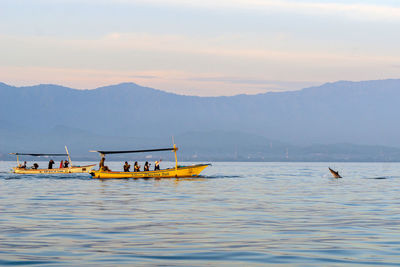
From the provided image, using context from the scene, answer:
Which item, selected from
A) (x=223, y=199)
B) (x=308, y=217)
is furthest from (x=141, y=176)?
(x=308, y=217)

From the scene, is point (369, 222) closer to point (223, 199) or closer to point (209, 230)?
point (209, 230)

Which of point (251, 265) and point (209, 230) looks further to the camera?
point (209, 230)

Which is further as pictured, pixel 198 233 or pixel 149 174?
pixel 149 174

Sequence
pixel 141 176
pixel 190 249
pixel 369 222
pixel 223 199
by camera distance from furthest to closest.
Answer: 1. pixel 141 176
2. pixel 223 199
3. pixel 369 222
4. pixel 190 249

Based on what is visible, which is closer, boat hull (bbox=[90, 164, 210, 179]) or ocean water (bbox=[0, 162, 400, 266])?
ocean water (bbox=[0, 162, 400, 266])

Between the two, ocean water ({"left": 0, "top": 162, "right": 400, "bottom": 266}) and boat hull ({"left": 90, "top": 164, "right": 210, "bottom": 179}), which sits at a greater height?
boat hull ({"left": 90, "top": 164, "right": 210, "bottom": 179})

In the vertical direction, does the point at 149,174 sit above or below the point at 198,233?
above

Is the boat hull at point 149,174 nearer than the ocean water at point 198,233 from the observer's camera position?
No

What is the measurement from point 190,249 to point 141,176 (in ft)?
262

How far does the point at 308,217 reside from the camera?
46156 millimetres

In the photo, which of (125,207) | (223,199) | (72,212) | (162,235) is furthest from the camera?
(223,199)

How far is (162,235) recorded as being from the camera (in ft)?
116

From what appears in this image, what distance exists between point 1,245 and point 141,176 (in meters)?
78.7

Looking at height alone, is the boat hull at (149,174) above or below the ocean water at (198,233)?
above
